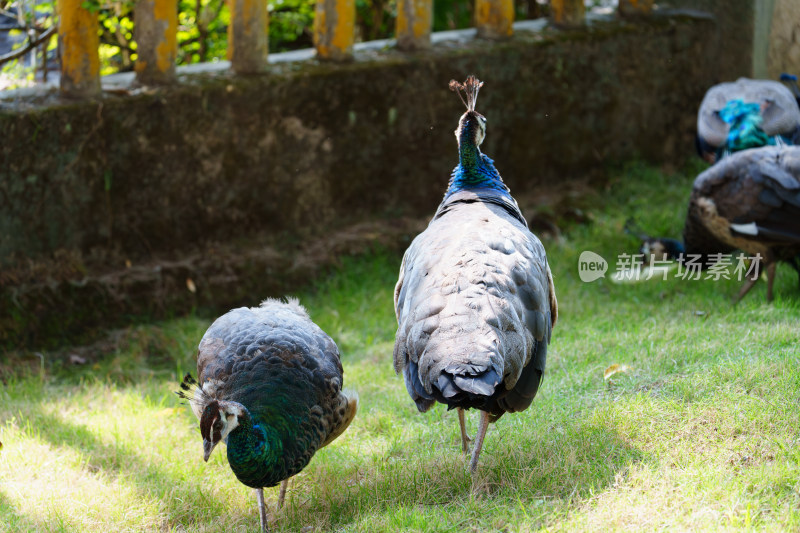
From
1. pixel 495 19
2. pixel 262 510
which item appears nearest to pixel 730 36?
pixel 495 19

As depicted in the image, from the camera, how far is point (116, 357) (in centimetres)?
548

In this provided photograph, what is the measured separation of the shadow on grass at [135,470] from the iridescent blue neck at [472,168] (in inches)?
75.0

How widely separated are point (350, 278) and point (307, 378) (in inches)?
98.7

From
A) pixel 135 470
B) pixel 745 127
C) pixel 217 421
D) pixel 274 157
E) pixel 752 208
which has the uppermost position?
pixel 745 127

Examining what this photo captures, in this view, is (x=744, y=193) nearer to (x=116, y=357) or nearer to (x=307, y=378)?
(x=307, y=378)

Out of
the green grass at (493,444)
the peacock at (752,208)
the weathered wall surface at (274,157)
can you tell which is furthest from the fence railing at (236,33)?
the peacock at (752,208)

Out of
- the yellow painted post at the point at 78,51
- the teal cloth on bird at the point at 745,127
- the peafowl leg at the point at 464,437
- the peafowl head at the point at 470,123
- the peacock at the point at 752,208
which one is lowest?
the peafowl leg at the point at 464,437

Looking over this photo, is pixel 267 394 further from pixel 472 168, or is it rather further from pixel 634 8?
pixel 634 8

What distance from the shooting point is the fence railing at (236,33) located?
5566 mm

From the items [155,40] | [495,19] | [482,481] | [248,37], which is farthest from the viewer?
[495,19]

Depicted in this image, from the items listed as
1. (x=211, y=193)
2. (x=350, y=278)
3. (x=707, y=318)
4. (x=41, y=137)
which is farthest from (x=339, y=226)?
(x=707, y=318)

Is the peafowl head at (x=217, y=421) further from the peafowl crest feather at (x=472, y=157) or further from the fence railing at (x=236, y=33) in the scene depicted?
the fence railing at (x=236, y=33)

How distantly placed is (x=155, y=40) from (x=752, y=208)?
13.0ft

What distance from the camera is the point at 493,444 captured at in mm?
4125
